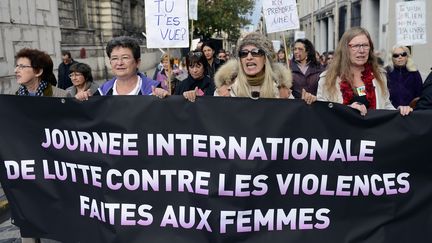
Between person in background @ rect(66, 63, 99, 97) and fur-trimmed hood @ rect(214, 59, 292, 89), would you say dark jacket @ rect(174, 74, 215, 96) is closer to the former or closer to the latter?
person in background @ rect(66, 63, 99, 97)

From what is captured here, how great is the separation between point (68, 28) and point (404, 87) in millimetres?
17472

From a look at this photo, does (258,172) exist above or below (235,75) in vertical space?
below

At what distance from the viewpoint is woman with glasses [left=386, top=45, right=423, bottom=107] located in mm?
5633

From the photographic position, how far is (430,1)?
15.4 meters

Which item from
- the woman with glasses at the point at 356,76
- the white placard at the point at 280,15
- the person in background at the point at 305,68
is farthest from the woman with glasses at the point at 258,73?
the white placard at the point at 280,15

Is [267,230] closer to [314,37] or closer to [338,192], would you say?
[338,192]

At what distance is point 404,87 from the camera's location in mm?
5656

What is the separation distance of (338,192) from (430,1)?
48.3 feet

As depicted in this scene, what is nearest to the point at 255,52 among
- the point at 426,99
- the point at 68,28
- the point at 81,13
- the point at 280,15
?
the point at 426,99

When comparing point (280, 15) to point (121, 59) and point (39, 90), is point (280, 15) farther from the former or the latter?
point (39, 90)

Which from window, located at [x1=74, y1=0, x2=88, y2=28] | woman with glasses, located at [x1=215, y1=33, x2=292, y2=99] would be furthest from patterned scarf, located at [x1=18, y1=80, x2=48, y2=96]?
window, located at [x1=74, y1=0, x2=88, y2=28]

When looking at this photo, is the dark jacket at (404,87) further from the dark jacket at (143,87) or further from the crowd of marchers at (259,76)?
the dark jacket at (143,87)

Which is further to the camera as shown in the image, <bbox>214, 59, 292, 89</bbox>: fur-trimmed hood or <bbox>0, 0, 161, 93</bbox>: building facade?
<bbox>0, 0, 161, 93</bbox>: building facade

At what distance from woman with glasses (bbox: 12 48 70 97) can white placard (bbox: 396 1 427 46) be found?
15.9ft
